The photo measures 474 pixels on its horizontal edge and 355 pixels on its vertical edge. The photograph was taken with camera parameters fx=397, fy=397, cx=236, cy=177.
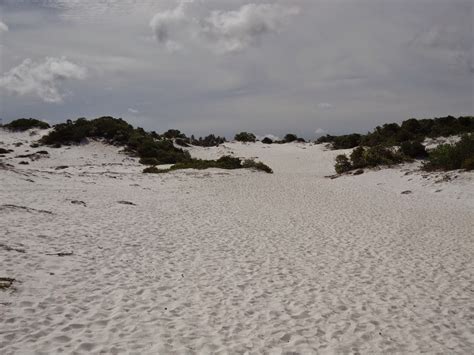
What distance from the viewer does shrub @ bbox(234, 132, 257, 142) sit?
71.4 metres

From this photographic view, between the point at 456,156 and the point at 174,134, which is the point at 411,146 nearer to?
the point at 456,156

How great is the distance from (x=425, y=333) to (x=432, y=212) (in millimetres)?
13438

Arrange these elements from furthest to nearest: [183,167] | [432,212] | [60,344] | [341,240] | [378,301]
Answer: [183,167]
[432,212]
[341,240]
[378,301]
[60,344]

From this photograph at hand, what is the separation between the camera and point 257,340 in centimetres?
677

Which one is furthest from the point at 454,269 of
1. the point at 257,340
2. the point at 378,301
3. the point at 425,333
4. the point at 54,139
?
the point at 54,139

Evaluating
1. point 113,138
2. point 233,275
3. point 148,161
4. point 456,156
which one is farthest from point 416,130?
point 233,275

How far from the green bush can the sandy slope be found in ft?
14.3

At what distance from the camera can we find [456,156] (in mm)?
26453

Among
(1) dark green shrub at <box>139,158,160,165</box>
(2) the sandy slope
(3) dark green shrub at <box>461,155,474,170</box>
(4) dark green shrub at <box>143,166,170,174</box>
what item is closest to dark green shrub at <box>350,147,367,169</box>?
(3) dark green shrub at <box>461,155,474,170</box>

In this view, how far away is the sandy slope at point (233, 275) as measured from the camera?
22.2ft

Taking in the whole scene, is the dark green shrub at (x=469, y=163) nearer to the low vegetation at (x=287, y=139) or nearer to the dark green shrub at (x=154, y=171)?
the dark green shrub at (x=154, y=171)

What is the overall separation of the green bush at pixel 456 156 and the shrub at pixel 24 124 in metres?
42.0

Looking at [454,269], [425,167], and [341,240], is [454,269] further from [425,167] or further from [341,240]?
[425,167]

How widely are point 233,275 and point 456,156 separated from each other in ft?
73.5
